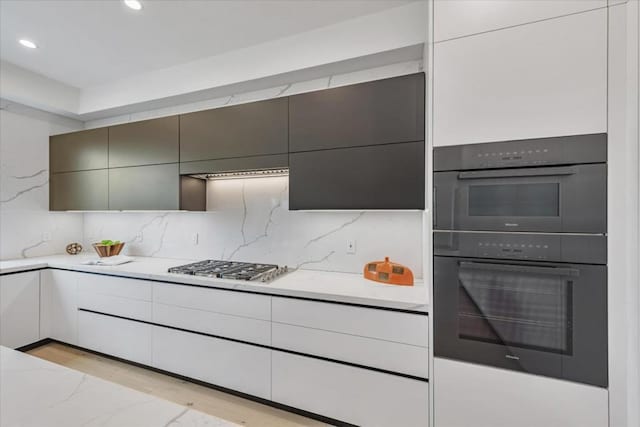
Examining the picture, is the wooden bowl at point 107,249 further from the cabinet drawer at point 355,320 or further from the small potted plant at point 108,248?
the cabinet drawer at point 355,320

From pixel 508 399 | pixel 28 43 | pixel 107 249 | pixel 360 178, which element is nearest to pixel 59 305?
pixel 107 249

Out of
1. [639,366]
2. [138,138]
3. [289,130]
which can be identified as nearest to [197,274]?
[289,130]

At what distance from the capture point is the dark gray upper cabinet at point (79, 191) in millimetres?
2982

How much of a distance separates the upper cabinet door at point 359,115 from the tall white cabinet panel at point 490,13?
351 mm

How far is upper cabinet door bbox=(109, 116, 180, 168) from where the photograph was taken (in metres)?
2.62

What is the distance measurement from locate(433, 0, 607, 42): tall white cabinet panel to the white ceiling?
1.93 ft

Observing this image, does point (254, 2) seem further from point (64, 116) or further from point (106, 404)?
point (64, 116)

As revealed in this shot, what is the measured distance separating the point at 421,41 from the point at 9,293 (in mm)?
3972

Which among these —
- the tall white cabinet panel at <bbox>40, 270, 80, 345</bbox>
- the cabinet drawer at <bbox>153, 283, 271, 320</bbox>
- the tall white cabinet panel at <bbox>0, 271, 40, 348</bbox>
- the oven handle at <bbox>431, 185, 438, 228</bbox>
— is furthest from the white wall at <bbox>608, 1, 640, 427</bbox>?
the tall white cabinet panel at <bbox>0, 271, 40, 348</bbox>

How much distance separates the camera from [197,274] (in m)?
2.22

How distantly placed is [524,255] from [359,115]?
1.27m

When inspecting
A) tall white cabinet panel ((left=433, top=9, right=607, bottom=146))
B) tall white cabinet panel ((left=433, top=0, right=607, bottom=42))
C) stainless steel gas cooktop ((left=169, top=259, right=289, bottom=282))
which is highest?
tall white cabinet panel ((left=433, top=0, right=607, bottom=42))

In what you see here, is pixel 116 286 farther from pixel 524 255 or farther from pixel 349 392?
pixel 524 255

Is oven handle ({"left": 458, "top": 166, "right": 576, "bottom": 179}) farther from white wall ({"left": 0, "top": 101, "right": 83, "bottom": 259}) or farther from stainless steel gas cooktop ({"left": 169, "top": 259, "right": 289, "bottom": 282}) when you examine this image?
white wall ({"left": 0, "top": 101, "right": 83, "bottom": 259})
